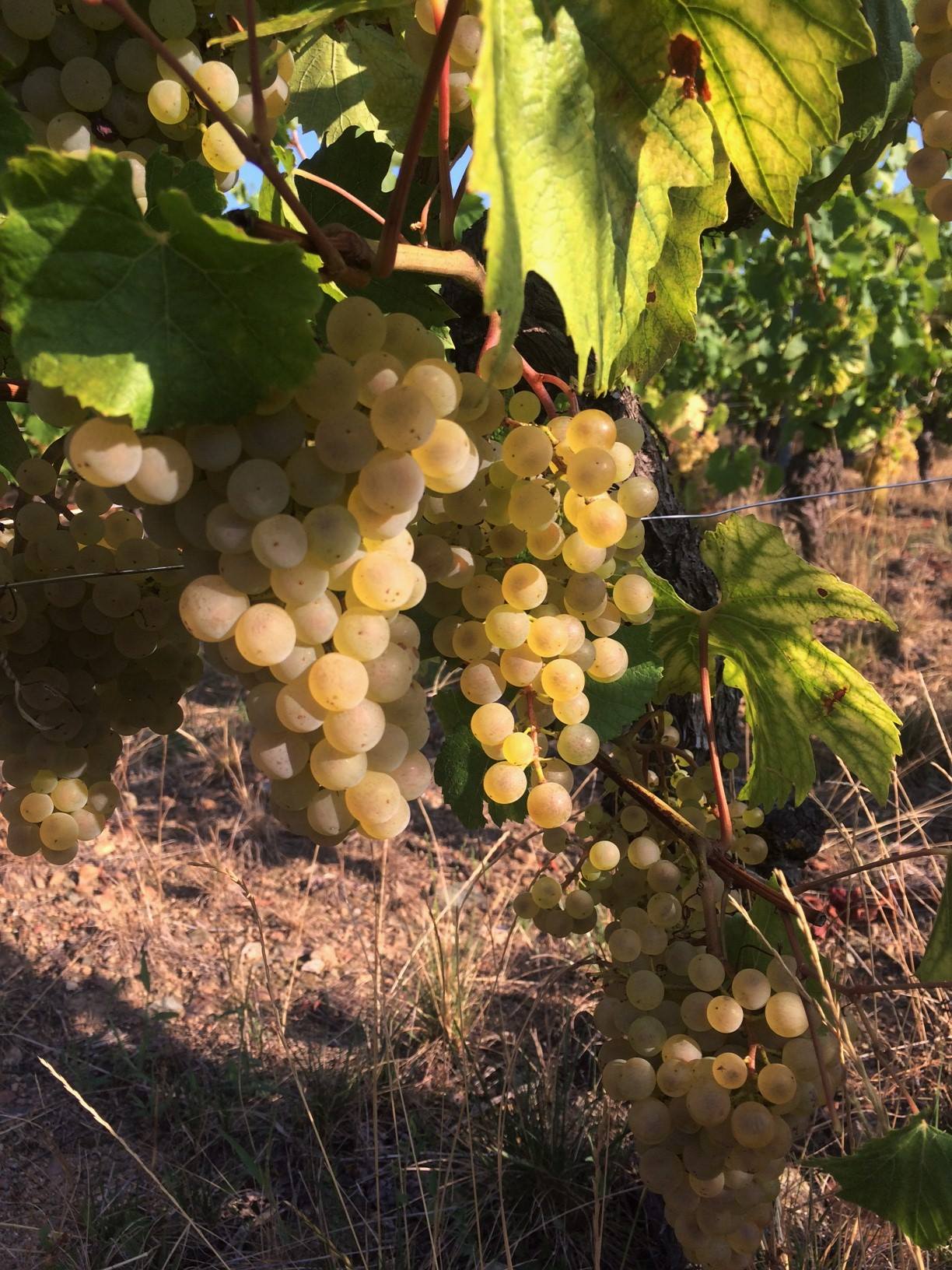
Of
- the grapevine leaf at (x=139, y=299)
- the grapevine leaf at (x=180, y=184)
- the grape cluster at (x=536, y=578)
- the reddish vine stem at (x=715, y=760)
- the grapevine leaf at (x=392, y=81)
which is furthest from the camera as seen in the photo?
the reddish vine stem at (x=715, y=760)

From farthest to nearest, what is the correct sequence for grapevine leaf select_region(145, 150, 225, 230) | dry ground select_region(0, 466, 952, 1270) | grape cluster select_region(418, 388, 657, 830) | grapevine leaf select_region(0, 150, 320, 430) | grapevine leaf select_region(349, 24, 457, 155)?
dry ground select_region(0, 466, 952, 1270) → grapevine leaf select_region(349, 24, 457, 155) → grape cluster select_region(418, 388, 657, 830) → grapevine leaf select_region(145, 150, 225, 230) → grapevine leaf select_region(0, 150, 320, 430)

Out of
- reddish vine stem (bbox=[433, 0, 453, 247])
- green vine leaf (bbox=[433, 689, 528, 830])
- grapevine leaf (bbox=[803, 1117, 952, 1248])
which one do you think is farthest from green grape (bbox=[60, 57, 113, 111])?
grapevine leaf (bbox=[803, 1117, 952, 1248])

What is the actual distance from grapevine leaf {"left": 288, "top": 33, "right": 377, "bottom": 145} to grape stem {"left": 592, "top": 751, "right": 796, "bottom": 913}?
70cm

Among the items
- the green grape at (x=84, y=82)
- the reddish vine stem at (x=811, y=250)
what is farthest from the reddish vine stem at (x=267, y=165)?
the reddish vine stem at (x=811, y=250)

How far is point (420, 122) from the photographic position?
0.48 metres

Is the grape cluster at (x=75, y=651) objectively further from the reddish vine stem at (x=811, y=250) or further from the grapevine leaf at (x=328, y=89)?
the reddish vine stem at (x=811, y=250)

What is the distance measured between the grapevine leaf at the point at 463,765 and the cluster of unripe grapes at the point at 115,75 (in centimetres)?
46

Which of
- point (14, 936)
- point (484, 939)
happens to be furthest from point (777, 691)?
point (14, 936)

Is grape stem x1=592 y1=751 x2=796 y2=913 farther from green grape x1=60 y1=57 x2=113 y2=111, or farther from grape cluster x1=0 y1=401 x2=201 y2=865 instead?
green grape x1=60 y1=57 x2=113 y2=111

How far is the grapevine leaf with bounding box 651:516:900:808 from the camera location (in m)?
0.97

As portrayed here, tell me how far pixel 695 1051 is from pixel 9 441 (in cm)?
80

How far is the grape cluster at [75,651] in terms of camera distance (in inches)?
30.0

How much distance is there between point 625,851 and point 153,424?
718mm

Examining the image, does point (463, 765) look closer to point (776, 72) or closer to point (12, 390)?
point (12, 390)
